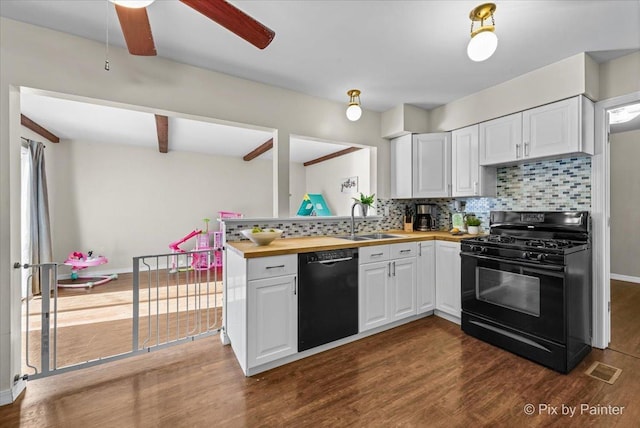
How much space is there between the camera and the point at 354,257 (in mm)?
2469

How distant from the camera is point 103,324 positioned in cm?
287

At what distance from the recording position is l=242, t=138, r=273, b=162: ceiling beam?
5.05 meters

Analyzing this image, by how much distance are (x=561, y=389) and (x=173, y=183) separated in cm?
636

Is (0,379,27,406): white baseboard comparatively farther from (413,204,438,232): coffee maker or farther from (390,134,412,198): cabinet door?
(413,204,438,232): coffee maker

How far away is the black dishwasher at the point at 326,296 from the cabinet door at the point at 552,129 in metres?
1.93

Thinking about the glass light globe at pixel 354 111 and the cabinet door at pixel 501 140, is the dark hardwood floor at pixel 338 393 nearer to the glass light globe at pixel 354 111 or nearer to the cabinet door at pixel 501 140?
the cabinet door at pixel 501 140

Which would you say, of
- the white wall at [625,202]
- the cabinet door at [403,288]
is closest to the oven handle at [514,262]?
the cabinet door at [403,288]

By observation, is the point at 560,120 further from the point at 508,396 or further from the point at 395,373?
the point at 395,373

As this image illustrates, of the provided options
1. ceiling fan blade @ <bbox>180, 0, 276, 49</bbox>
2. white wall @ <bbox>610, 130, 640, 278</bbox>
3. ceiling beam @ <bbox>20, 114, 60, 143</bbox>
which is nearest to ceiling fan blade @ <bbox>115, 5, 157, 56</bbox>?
ceiling fan blade @ <bbox>180, 0, 276, 49</bbox>

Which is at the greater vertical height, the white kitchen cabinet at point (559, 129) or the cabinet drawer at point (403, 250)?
the white kitchen cabinet at point (559, 129)

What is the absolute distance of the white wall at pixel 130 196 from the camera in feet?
16.0

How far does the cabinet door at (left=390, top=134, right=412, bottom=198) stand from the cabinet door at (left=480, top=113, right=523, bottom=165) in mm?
804

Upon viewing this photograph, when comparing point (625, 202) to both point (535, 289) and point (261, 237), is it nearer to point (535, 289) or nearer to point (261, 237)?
point (535, 289)

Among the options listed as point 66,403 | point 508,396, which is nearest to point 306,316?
point 508,396
